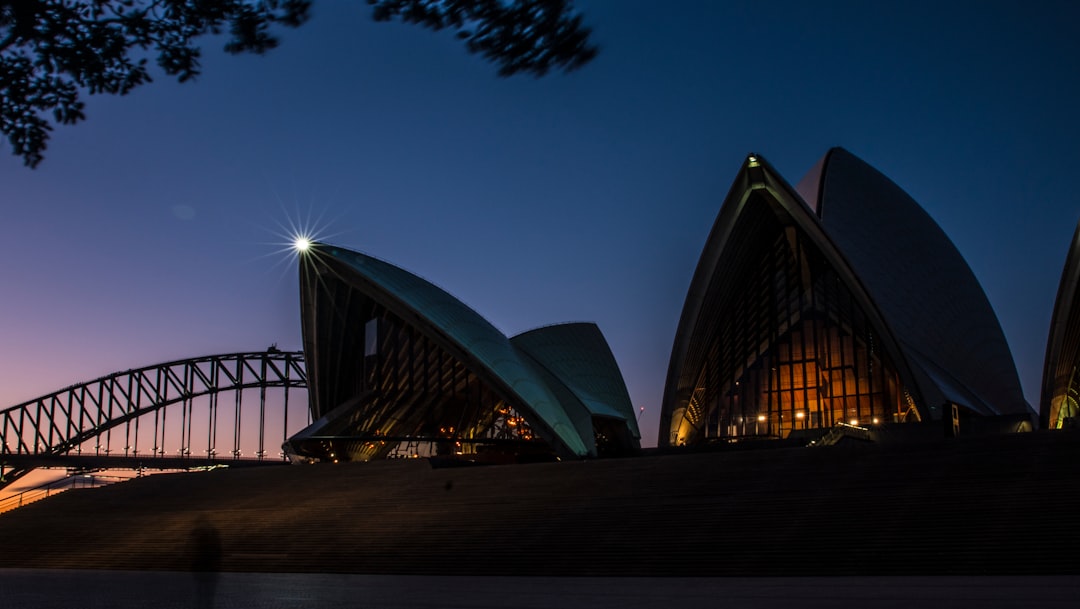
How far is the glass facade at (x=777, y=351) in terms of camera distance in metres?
34.2

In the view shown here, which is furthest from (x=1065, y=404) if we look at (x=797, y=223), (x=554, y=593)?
(x=554, y=593)

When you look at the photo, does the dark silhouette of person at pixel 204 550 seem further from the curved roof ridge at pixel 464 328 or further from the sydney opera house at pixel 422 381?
the curved roof ridge at pixel 464 328

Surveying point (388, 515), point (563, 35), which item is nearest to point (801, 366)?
point (388, 515)

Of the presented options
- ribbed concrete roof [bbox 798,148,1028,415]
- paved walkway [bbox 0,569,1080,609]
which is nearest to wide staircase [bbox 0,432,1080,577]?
paved walkway [bbox 0,569,1080,609]

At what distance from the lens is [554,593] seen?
839cm

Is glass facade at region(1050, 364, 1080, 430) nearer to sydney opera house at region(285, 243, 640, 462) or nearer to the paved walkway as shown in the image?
sydney opera house at region(285, 243, 640, 462)

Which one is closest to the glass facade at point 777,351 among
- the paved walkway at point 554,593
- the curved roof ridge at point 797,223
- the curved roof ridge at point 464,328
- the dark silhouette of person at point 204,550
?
the curved roof ridge at point 797,223

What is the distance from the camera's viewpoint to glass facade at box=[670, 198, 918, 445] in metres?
34.2

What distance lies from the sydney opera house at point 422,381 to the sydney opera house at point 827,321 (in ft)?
19.0

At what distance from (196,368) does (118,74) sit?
61.7m

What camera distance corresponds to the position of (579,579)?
10758 mm

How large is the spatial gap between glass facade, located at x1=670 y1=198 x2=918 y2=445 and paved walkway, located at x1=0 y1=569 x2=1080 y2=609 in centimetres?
2494

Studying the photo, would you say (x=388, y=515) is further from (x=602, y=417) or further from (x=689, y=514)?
(x=602, y=417)

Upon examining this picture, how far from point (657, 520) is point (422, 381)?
2299 centimetres
